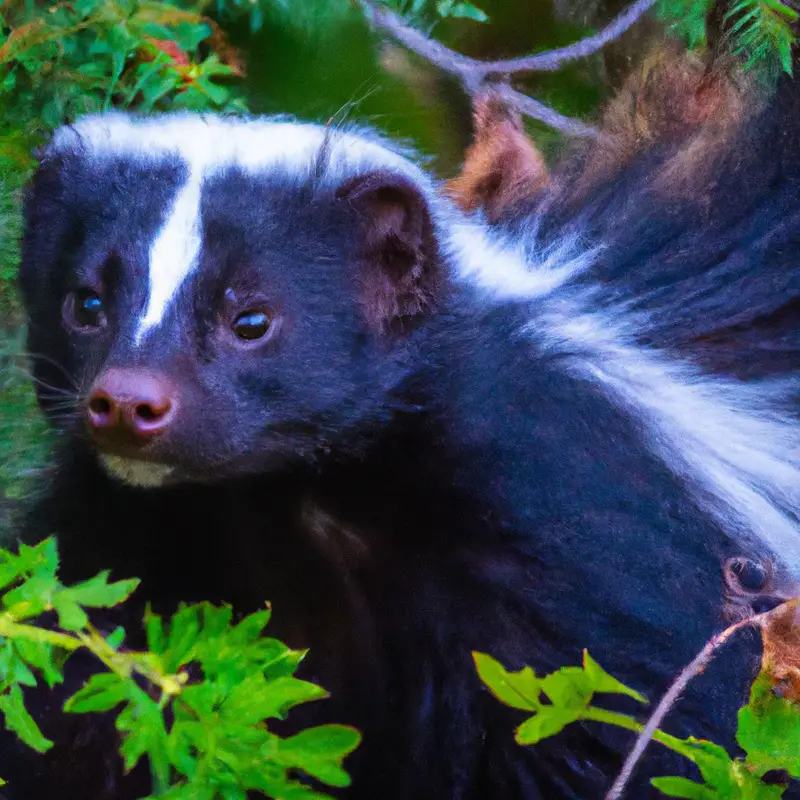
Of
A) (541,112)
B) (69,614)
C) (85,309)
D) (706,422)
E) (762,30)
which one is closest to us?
(69,614)

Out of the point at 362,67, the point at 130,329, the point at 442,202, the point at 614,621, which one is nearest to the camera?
the point at 130,329

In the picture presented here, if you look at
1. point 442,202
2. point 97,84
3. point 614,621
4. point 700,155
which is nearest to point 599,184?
point 700,155

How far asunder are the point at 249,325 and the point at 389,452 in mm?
464

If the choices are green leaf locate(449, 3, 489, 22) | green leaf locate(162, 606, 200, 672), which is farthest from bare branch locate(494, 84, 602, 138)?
green leaf locate(162, 606, 200, 672)

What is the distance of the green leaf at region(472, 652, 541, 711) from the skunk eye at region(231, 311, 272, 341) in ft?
3.04

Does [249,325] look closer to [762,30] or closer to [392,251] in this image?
[392,251]

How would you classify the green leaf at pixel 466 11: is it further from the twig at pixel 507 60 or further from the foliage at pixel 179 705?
the foliage at pixel 179 705

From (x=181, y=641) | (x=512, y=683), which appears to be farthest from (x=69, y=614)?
(x=512, y=683)

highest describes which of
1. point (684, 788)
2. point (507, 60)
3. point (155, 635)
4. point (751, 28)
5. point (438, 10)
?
point (751, 28)

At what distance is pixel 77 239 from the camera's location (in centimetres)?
298

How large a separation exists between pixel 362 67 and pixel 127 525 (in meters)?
2.01

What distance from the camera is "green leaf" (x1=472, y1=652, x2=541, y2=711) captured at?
2211mm

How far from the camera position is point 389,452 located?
2.95 meters

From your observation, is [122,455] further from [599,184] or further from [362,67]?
[362,67]
